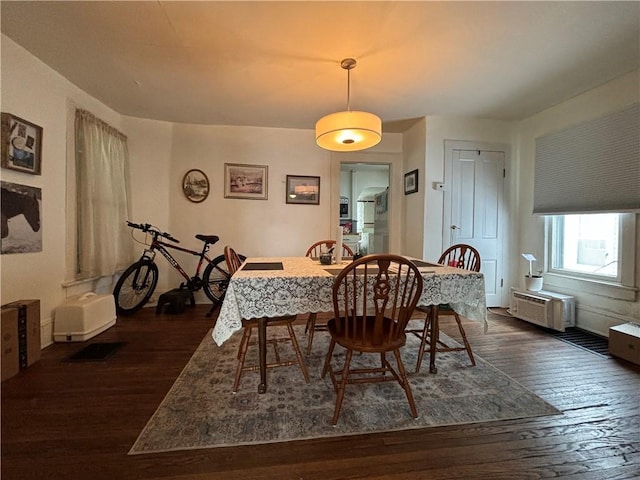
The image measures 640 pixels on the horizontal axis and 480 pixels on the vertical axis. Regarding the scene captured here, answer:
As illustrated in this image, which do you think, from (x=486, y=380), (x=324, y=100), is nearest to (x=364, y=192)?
(x=324, y=100)

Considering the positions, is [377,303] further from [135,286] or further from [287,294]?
[135,286]

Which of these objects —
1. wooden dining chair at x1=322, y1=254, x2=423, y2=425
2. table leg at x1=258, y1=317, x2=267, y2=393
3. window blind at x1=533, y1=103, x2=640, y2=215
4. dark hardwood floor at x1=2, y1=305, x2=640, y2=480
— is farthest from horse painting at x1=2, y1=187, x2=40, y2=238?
window blind at x1=533, y1=103, x2=640, y2=215

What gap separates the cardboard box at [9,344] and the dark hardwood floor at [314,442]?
7 centimetres

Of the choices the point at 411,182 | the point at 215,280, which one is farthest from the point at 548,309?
the point at 215,280

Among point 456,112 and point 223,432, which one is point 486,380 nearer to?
point 223,432

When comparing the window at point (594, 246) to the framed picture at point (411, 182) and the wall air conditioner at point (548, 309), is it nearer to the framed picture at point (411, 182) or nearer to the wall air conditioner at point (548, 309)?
the wall air conditioner at point (548, 309)

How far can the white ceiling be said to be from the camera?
1.85 m

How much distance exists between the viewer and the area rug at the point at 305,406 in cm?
142

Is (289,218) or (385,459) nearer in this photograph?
(385,459)

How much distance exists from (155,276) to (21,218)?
1.60 m

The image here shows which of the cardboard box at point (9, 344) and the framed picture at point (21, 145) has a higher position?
the framed picture at point (21, 145)

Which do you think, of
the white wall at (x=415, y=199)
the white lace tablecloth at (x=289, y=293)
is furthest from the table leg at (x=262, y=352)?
the white wall at (x=415, y=199)

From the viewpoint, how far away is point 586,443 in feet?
4.52

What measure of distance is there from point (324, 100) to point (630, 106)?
2.81 meters
